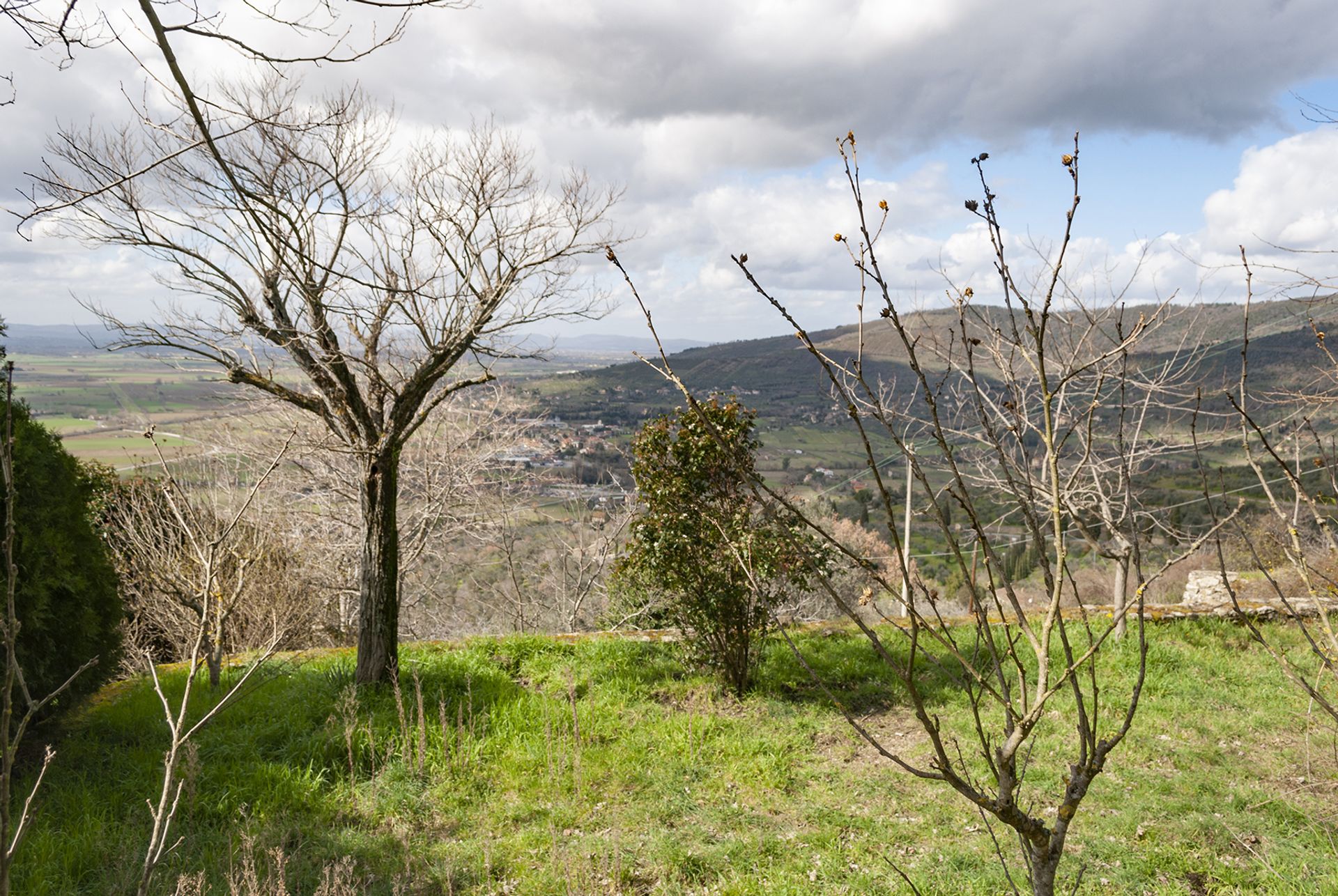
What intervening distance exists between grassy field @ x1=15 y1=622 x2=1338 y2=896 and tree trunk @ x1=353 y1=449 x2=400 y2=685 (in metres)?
0.33

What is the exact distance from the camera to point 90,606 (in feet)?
15.4

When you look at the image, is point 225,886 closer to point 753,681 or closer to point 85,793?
point 85,793

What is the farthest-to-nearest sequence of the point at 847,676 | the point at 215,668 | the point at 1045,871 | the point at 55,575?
the point at 847,676 < the point at 215,668 < the point at 55,575 < the point at 1045,871

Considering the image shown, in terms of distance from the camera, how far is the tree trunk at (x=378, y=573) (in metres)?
5.65

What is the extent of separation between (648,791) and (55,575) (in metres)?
3.81

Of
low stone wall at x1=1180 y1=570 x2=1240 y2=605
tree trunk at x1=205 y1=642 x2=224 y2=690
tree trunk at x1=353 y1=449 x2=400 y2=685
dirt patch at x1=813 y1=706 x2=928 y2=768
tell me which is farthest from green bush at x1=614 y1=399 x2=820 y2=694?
low stone wall at x1=1180 y1=570 x2=1240 y2=605

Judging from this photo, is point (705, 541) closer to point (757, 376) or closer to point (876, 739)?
point (876, 739)

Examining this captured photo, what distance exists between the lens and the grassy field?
3.64 metres

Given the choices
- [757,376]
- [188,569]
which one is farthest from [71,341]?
[188,569]

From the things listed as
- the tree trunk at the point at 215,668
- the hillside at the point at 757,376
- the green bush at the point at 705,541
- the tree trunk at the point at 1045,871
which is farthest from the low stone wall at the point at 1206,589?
the tree trunk at the point at 215,668

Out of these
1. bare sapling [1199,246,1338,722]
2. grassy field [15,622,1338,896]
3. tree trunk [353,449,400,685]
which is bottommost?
grassy field [15,622,1338,896]

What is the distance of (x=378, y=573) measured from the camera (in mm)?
5754

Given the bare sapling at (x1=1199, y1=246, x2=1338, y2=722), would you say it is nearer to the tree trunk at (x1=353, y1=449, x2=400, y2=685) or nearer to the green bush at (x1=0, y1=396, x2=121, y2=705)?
the tree trunk at (x1=353, y1=449, x2=400, y2=685)

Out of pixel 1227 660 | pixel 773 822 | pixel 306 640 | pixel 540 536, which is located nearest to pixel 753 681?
pixel 773 822
